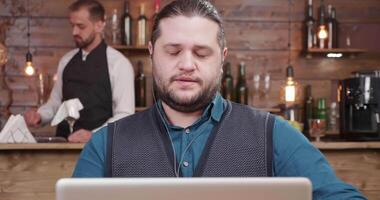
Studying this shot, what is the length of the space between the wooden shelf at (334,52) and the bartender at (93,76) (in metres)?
1.61

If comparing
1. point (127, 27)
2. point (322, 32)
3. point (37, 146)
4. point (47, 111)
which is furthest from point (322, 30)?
point (37, 146)

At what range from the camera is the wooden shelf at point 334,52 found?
13.1 ft

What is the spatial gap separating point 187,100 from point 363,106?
204 centimetres

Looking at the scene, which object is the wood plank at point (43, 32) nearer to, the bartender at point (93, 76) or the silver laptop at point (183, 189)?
the bartender at point (93, 76)

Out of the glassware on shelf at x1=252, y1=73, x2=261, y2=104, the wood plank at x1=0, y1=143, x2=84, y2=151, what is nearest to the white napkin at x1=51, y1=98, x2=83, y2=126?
the wood plank at x1=0, y1=143, x2=84, y2=151

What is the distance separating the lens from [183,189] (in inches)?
28.2

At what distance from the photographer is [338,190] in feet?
3.89

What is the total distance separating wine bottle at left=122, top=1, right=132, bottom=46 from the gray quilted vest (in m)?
2.60

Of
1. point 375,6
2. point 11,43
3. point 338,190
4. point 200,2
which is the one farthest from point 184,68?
point 375,6

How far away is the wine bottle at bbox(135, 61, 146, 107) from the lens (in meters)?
3.93

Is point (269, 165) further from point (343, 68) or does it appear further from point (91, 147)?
point (343, 68)

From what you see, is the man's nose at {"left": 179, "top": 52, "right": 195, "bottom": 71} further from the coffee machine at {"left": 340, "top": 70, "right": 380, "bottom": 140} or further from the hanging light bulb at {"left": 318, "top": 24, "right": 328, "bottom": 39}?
the hanging light bulb at {"left": 318, "top": 24, "right": 328, "bottom": 39}

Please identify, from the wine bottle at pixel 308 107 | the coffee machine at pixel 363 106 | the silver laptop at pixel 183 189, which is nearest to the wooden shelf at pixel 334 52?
the wine bottle at pixel 308 107

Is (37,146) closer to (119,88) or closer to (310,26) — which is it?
(119,88)
